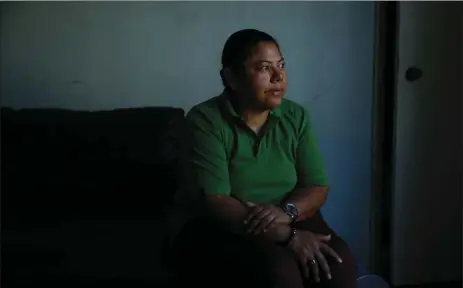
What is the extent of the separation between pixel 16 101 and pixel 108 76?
20cm

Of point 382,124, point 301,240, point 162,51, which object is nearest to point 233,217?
point 301,240

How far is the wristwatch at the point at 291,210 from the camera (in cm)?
117

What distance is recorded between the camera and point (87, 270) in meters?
1.14

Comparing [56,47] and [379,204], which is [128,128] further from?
[379,204]

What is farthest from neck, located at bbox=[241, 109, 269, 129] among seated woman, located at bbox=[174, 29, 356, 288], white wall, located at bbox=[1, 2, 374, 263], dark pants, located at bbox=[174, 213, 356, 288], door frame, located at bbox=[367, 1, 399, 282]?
door frame, located at bbox=[367, 1, 399, 282]

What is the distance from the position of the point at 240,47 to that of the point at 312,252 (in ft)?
1.42

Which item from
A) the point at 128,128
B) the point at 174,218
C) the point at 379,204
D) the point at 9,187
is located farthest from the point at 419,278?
the point at 9,187

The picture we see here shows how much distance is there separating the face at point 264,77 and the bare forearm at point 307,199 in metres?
0.19

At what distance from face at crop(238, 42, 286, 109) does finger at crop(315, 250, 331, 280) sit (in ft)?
1.02

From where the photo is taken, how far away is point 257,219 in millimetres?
1144

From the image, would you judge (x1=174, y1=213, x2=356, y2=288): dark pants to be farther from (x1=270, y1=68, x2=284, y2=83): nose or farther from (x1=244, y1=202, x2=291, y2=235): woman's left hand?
(x1=270, y1=68, x2=284, y2=83): nose

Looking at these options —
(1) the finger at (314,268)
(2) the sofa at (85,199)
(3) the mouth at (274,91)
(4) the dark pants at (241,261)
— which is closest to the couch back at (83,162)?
(2) the sofa at (85,199)

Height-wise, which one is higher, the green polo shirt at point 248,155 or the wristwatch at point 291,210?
the green polo shirt at point 248,155

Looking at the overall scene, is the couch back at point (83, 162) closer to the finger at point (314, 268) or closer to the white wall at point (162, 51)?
the white wall at point (162, 51)
